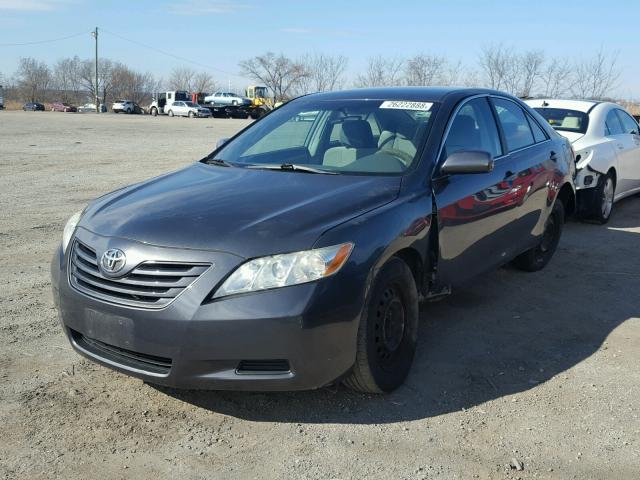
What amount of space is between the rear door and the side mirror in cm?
554

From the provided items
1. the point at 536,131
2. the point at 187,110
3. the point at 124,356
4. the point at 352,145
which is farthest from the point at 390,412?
the point at 187,110

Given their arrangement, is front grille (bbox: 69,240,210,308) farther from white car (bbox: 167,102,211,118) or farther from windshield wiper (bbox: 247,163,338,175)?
white car (bbox: 167,102,211,118)

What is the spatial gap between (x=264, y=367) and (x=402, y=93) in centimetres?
256

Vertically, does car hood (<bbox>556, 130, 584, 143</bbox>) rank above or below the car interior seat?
above

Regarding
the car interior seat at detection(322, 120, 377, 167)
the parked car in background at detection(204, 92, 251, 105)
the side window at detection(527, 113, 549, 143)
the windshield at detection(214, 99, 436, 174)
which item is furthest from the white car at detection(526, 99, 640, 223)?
the parked car in background at detection(204, 92, 251, 105)

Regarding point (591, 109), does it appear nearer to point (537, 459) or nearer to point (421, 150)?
point (421, 150)

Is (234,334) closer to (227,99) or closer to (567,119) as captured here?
(567,119)

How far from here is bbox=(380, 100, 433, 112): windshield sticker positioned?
4398 mm

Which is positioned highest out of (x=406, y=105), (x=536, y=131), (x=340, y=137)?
(x=406, y=105)

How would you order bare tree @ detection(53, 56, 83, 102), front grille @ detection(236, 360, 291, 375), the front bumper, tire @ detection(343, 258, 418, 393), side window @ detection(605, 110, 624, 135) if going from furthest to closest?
1. bare tree @ detection(53, 56, 83, 102)
2. side window @ detection(605, 110, 624, 135)
3. tire @ detection(343, 258, 418, 393)
4. front grille @ detection(236, 360, 291, 375)
5. the front bumper

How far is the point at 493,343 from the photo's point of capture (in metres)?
4.36

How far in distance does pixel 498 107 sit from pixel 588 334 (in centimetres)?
191

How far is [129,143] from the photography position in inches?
881

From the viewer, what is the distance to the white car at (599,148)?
26.3 ft
